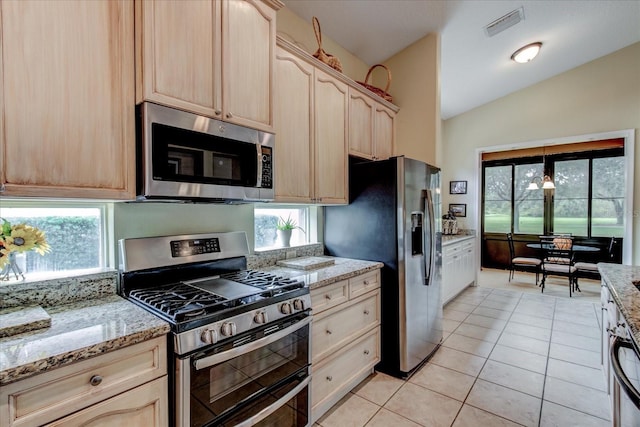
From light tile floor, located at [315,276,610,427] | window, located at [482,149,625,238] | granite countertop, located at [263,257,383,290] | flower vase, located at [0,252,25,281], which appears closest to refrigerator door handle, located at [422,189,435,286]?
granite countertop, located at [263,257,383,290]

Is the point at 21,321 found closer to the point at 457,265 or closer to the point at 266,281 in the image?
the point at 266,281

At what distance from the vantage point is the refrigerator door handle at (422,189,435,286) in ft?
8.48

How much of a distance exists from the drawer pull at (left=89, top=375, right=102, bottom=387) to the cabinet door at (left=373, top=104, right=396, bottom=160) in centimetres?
256

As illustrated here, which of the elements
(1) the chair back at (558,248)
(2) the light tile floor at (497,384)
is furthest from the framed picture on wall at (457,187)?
(2) the light tile floor at (497,384)

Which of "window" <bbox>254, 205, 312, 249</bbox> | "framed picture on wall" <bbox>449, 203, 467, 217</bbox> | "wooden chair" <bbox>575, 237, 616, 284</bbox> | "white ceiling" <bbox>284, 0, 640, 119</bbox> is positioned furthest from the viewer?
"framed picture on wall" <bbox>449, 203, 467, 217</bbox>

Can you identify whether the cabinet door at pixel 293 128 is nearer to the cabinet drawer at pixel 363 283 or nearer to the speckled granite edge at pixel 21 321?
the cabinet drawer at pixel 363 283

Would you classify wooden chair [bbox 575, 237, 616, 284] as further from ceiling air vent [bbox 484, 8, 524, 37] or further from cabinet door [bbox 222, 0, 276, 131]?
cabinet door [bbox 222, 0, 276, 131]

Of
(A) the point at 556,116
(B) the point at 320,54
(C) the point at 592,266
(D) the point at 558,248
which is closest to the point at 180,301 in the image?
(B) the point at 320,54

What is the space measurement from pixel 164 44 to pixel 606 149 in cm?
684

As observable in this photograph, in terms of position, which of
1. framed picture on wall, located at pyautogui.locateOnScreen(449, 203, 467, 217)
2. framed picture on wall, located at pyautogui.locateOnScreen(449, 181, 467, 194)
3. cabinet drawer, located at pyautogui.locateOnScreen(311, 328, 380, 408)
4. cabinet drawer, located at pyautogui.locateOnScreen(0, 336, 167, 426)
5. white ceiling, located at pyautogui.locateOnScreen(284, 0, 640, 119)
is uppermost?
white ceiling, located at pyautogui.locateOnScreen(284, 0, 640, 119)

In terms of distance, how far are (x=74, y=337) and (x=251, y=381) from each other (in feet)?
2.41

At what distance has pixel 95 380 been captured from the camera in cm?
101

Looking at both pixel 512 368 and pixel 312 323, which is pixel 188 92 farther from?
pixel 512 368

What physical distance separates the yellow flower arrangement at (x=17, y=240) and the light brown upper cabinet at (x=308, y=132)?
1183mm
